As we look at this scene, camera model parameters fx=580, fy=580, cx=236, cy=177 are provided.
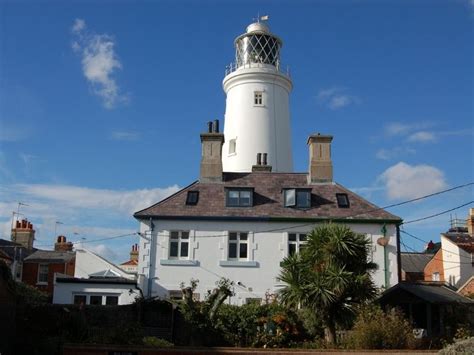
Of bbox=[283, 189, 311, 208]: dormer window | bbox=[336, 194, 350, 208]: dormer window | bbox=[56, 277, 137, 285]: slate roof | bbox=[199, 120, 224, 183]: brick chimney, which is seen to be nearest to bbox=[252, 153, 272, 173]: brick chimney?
bbox=[199, 120, 224, 183]: brick chimney

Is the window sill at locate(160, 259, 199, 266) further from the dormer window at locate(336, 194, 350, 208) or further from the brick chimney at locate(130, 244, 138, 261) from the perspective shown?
the brick chimney at locate(130, 244, 138, 261)

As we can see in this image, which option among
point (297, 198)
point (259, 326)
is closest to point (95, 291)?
point (259, 326)

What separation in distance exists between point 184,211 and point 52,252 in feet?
63.7

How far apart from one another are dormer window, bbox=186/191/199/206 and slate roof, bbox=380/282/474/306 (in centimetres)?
1003

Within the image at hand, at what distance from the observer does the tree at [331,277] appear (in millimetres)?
19531

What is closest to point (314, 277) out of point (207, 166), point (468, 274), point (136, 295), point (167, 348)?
point (167, 348)

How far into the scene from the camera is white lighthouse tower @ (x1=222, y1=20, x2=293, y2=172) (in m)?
37.9

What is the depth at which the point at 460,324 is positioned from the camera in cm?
2300

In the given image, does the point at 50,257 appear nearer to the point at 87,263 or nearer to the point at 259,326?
the point at 87,263

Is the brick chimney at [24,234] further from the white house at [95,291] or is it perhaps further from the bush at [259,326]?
the bush at [259,326]

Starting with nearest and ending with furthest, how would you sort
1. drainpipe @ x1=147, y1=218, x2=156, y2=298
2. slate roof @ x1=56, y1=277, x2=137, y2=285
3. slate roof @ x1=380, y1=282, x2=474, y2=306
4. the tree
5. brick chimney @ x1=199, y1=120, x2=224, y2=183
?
the tree → slate roof @ x1=380, y1=282, x2=474, y2=306 → slate roof @ x1=56, y1=277, x2=137, y2=285 → drainpipe @ x1=147, y1=218, x2=156, y2=298 → brick chimney @ x1=199, y1=120, x2=224, y2=183

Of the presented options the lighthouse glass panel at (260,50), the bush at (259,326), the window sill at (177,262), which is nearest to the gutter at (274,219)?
the window sill at (177,262)

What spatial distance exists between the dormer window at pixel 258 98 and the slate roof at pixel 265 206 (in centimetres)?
896

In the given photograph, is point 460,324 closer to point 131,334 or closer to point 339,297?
point 339,297
